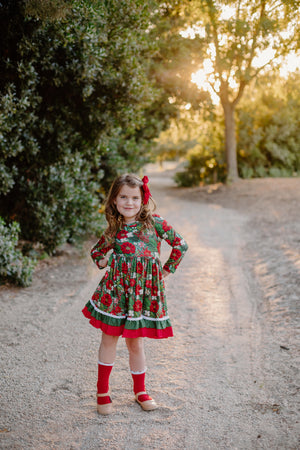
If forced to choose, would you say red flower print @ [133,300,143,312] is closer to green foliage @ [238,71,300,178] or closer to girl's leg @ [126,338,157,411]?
girl's leg @ [126,338,157,411]

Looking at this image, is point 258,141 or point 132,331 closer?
point 132,331

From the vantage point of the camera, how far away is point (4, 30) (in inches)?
197

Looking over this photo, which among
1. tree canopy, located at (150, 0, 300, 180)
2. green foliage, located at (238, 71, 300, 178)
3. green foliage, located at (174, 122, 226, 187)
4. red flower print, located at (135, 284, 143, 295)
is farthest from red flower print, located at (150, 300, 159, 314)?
green foliage, located at (238, 71, 300, 178)

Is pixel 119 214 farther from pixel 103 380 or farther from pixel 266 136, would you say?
pixel 266 136

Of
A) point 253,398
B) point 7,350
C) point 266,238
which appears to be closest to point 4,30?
point 7,350

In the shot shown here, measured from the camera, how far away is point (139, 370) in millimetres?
3047

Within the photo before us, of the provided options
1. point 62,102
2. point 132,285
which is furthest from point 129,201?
point 62,102

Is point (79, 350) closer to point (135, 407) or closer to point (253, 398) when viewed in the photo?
point (135, 407)

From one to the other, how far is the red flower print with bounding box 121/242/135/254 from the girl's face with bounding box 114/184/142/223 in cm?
20

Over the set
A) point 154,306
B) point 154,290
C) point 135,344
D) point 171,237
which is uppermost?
point 171,237

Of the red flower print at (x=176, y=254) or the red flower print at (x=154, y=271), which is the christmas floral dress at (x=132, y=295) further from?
the red flower print at (x=176, y=254)

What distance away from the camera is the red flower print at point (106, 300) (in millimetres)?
2908

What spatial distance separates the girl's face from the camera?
118 inches

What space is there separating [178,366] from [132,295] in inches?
45.0
